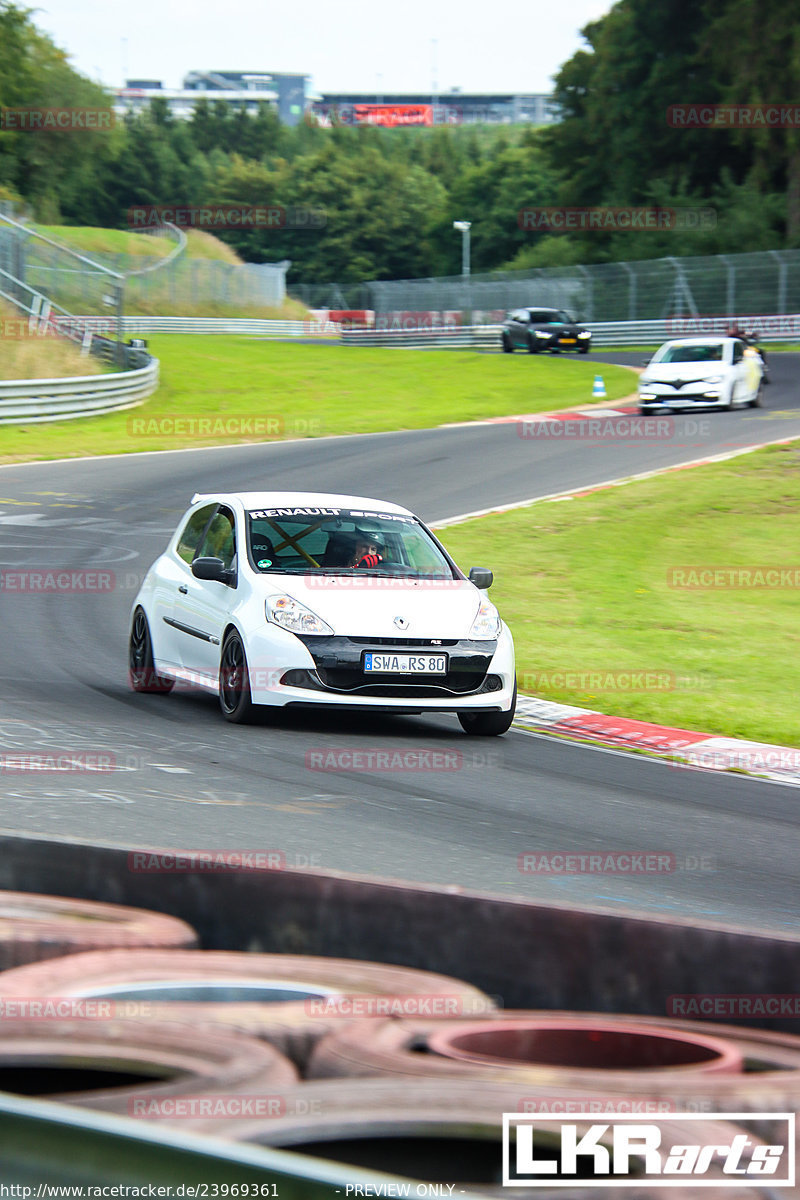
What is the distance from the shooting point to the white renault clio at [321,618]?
9.30 meters

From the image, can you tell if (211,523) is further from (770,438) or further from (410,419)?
(410,419)

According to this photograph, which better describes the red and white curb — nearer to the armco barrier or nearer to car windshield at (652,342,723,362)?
car windshield at (652,342,723,362)

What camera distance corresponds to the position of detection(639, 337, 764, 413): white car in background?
103 ft

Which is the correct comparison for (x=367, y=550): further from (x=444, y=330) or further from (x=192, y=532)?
(x=444, y=330)

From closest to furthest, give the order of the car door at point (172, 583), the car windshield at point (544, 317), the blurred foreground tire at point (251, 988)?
the blurred foreground tire at point (251, 988) → the car door at point (172, 583) → the car windshield at point (544, 317)

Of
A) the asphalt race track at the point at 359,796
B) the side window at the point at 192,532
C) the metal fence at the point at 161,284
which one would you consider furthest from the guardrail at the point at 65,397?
the side window at the point at 192,532

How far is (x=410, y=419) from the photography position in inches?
1357

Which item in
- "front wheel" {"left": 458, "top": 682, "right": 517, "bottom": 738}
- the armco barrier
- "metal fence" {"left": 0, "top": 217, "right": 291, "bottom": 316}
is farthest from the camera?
the armco barrier

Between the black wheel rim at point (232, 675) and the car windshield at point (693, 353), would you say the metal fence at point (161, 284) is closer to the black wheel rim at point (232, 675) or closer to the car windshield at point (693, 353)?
the car windshield at point (693, 353)

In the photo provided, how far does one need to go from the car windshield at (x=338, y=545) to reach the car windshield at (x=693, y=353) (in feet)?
72.3

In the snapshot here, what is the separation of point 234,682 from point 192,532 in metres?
1.99

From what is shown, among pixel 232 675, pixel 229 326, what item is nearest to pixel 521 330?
pixel 229 326

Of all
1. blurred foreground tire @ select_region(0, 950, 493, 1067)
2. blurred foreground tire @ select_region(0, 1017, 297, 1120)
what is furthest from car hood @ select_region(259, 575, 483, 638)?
blurred foreground tire @ select_region(0, 1017, 297, 1120)

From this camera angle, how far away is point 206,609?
10141 millimetres
